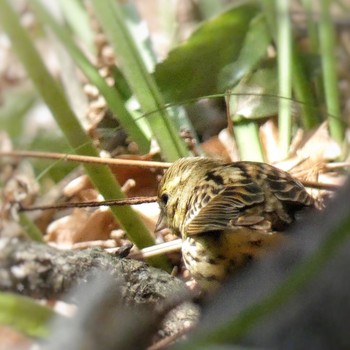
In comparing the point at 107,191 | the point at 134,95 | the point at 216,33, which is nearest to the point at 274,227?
the point at 107,191

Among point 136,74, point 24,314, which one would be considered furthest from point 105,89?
point 24,314

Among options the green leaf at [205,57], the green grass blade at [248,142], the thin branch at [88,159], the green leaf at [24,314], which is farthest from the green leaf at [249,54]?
the green leaf at [24,314]

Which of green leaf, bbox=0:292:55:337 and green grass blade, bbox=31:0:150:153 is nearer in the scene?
green leaf, bbox=0:292:55:337

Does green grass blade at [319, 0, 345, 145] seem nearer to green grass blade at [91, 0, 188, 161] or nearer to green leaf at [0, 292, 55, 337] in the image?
green grass blade at [91, 0, 188, 161]

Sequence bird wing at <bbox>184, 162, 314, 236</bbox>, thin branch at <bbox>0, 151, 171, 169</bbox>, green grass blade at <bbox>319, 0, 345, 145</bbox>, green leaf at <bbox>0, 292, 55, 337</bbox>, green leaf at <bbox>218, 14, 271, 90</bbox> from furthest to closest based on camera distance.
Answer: green grass blade at <bbox>319, 0, 345, 145</bbox> → green leaf at <bbox>218, 14, 271, 90</bbox> → thin branch at <bbox>0, 151, 171, 169</bbox> → bird wing at <bbox>184, 162, 314, 236</bbox> → green leaf at <bbox>0, 292, 55, 337</bbox>

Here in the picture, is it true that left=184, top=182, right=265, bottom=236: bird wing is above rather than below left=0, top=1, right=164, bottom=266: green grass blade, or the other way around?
below

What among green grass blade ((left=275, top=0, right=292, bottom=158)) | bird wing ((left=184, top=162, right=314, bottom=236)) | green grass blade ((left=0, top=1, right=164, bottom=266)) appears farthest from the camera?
green grass blade ((left=275, top=0, right=292, bottom=158))

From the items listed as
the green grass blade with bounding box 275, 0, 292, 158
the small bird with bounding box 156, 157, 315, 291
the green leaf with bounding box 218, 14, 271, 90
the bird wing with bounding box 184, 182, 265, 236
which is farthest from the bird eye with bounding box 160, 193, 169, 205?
the green grass blade with bounding box 275, 0, 292, 158

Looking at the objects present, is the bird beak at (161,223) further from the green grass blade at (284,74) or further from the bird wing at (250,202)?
the green grass blade at (284,74)
